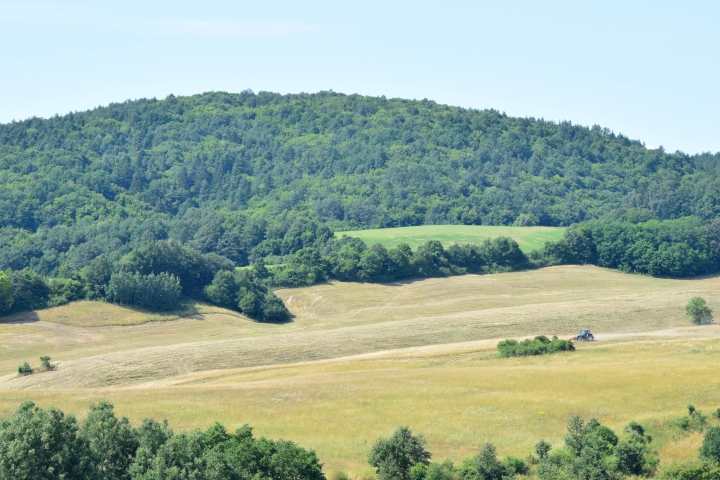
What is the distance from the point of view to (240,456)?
131ft

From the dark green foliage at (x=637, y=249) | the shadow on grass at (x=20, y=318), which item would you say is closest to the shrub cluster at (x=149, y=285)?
the shadow on grass at (x=20, y=318)

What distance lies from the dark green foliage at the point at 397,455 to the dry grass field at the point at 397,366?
137cm

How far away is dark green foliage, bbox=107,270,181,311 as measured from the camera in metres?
121

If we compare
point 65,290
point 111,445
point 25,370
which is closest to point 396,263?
point 65,290

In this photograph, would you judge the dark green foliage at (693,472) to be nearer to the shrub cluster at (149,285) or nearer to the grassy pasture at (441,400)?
the grassy pasture at (441,400)

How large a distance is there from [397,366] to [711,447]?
31.5 m

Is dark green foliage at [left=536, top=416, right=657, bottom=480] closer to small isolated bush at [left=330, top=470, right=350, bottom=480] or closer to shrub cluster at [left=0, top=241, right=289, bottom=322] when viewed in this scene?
small isolated bush at [left=330, top=470, right=350, bottom=480]

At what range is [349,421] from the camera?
173 feet

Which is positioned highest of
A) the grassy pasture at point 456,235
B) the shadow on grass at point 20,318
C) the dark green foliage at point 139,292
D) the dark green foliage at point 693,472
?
the grassy pasture at point 456,235

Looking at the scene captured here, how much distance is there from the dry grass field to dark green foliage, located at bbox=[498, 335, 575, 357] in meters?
1.85

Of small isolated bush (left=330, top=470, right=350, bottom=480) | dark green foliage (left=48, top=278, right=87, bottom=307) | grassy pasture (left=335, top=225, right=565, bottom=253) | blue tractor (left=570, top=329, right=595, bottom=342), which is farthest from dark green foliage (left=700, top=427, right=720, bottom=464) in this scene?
grassy pasture (left=335, top=225, right=565, bottom=253)

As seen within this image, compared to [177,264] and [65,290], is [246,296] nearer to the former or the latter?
[177,264]

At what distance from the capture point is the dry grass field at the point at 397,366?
52.4m

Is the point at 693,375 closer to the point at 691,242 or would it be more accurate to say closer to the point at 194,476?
the point at 194,476
